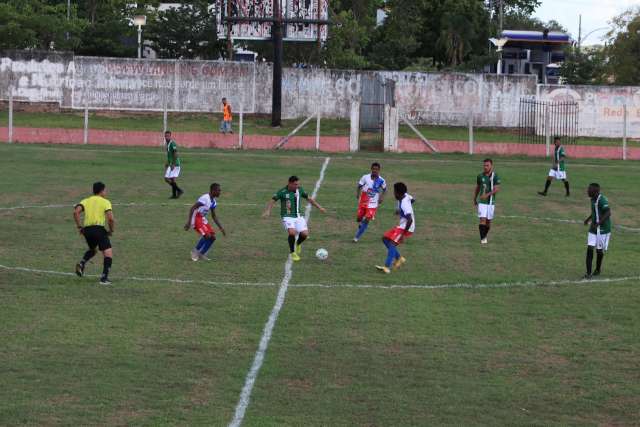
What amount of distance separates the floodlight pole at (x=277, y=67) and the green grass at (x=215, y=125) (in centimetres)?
71

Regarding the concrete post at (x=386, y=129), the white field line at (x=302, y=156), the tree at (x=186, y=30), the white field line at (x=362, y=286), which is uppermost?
the tree at (x=186, y=30)

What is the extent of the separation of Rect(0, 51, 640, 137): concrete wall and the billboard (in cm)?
823

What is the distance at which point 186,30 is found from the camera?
75375 mm

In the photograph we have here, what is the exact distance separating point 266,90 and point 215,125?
4.45 metres

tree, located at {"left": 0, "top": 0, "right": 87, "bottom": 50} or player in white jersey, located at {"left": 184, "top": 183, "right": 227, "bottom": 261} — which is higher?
tree, located at {"left": 0, "top": 0, "right": 87, "bottom": 50}

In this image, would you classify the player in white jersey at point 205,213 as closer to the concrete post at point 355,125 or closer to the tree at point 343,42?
the concrete post at point 355,125

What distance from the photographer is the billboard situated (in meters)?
68.5

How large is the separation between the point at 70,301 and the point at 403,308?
17.9 ft

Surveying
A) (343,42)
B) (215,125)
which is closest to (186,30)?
(343,42)

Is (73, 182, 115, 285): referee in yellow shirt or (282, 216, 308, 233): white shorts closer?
(73, 182, 115, 285): referee in yellow shirt

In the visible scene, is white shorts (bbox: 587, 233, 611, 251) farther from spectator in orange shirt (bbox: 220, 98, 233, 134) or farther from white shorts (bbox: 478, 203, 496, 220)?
spectator in orange shirt (bbox: 220, 98, 233, 134)

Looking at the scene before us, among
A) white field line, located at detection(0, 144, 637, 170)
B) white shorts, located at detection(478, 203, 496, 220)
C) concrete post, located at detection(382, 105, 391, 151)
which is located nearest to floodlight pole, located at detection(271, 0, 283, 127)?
concrete post, located at detection(382, 105, 391, 151)

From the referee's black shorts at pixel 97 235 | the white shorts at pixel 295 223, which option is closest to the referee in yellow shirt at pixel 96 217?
the referee's black shorts at pixel 97 235

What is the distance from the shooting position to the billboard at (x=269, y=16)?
6850 cm
